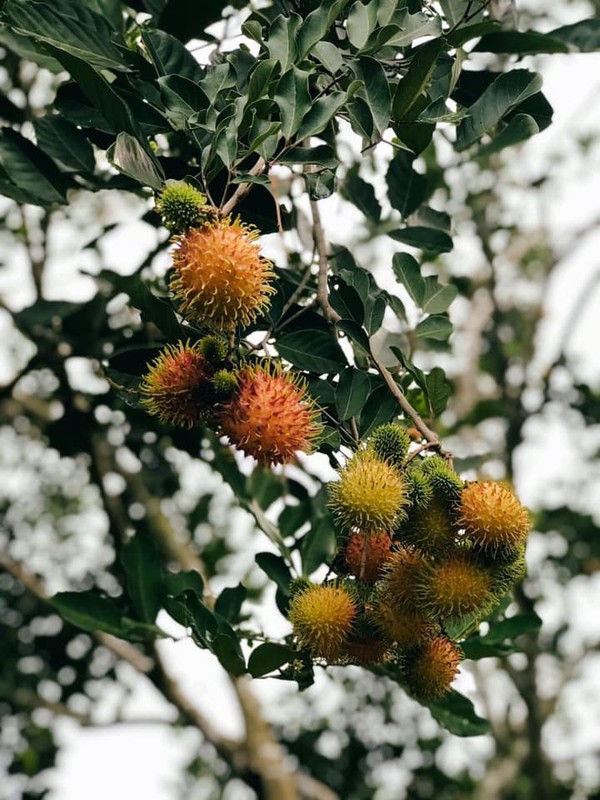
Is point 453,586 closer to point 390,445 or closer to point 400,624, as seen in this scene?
point 400,624

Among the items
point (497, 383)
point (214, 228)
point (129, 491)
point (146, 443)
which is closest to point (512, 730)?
point (497, 383)

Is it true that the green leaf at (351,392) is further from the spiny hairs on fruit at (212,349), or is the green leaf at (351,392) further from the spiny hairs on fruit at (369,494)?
the spiny hairs on fruit at (212,349)

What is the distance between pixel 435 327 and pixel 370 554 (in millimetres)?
458

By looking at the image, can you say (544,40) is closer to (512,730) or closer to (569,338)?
(569,338)

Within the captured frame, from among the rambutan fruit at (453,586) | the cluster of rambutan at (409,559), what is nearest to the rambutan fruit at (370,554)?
the cluster of rambutan at (409,559)

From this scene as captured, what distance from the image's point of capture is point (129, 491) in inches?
144

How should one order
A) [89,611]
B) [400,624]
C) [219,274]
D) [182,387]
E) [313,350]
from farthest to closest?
[89,611] → [313,350] → [400,624] → [182,387] → [219,274]

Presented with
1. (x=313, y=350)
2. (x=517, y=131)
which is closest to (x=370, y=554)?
(x=313, y=350)

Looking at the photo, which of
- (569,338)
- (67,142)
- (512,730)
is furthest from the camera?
(512,730)

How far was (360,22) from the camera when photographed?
128cm

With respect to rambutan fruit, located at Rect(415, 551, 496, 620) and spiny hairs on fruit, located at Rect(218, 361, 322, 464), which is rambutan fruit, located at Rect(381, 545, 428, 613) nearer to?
rambutan fruit, located at Rect(415, 551, 496, 620)

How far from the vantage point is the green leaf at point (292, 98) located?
3.90ft

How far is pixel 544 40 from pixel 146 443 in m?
1.81

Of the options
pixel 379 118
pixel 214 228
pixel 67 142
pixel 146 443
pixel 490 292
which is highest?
pixel 379 118
